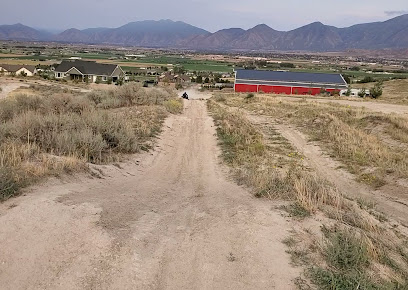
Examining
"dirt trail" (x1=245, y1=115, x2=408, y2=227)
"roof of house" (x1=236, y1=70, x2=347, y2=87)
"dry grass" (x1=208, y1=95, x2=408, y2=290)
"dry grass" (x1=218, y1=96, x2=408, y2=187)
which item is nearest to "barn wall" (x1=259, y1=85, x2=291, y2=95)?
"roof of house" (x1=236, y1=70, x2=347, y2=87)

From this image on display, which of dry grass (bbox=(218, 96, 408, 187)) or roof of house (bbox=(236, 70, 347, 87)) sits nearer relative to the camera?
dry grass (bbox=(218, 96, 408, 187))

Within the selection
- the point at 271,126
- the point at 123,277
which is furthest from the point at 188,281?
the point at 271,126

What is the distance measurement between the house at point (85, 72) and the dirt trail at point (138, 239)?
74965 mm

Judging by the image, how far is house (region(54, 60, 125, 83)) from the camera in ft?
267

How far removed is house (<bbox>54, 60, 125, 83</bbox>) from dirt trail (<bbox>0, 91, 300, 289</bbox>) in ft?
246

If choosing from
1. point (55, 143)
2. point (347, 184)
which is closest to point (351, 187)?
point (347, 184)

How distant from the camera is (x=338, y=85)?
68625 millimetres

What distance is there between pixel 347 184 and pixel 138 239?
29.5ft

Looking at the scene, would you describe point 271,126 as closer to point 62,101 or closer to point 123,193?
point 62,101

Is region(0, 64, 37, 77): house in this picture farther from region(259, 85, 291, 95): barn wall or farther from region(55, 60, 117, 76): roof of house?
region(259, 85, 291, 95): barn wall

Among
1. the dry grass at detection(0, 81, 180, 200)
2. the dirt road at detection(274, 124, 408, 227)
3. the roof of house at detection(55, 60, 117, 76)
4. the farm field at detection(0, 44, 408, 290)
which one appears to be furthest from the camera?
the roof of house at detection(55, 60, 117, 76)

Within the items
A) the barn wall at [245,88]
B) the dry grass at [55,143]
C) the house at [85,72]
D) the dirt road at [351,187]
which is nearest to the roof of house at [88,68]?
the house at [85,72]

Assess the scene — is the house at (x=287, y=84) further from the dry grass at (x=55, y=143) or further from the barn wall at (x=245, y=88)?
the dry grass at (x=55, y=143)

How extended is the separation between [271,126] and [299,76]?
48.4 metres
